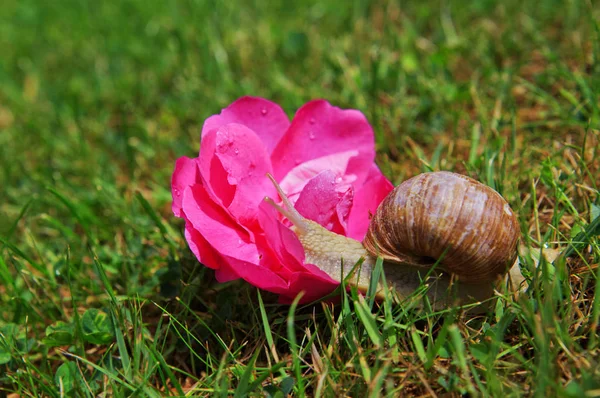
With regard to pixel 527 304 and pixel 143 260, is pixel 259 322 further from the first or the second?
pixel 527 304

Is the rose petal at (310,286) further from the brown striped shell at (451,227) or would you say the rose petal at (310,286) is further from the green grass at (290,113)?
the brown striped shell at (451,227)

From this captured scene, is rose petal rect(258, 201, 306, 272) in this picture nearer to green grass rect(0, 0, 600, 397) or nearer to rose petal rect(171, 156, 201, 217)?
green grass rect(0, 0, 600, 397)

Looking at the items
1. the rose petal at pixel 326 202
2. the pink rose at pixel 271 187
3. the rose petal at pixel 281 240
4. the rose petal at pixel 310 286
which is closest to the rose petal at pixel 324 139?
the pink rose at pixel 271 187

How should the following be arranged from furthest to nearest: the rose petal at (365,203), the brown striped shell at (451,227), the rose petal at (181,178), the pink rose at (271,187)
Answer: the rose petal at (365,203)
the rose petal at (181,178)
the pink rose at (271,187)
the brown striped shell at (451,227)

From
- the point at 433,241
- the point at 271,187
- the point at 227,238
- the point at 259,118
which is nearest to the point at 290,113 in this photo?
the point at 259,118

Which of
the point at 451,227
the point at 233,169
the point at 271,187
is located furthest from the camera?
the point at 271,187

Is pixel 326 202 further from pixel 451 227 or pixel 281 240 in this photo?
pixel 451 227

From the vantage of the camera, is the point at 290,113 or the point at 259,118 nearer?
the point at 259,118

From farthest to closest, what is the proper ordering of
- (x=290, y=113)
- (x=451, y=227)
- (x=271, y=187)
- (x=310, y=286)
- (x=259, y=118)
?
(x=290, y=113) → (x=259, y=118) → (x=271, y=187) → (x=310, y=286) → (x=451, y=227)
